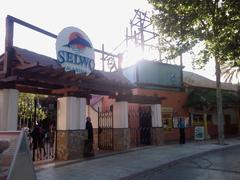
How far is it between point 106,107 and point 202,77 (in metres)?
14.8

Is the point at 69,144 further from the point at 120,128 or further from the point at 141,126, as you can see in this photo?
the point at 141,126

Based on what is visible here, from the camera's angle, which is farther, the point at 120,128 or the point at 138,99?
the point at 138,99

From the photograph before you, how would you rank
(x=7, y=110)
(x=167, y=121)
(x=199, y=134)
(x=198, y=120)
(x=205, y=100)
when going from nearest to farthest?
(x=7, y=110) → (x=199, y=134) → (x=167, y=121) → (x=205, y=100) → (x=198, y=120)

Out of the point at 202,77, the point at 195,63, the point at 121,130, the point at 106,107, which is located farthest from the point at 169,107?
the point at 202,77

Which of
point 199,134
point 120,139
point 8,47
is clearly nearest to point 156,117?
point 120,139

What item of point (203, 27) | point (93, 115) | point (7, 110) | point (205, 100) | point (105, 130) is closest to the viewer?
point (7, 110)

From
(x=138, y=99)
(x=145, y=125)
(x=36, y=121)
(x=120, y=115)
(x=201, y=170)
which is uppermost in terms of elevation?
(x=138, y=99)

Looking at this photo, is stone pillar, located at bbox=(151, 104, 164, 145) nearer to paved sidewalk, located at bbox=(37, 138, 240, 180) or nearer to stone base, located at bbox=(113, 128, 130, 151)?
stone base, located at bbox=(113, 128, 130, 151)

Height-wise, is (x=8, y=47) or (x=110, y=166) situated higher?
(x=8, y=47)

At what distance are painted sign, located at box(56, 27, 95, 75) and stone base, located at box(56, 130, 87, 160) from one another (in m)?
2.69

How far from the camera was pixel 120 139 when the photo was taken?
16703 millimetres

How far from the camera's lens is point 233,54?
11.7 meters

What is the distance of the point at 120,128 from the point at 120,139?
0.57 m

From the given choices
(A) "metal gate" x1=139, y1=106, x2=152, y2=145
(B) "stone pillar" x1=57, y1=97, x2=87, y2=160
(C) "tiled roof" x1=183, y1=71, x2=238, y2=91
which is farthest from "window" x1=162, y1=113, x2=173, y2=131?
(B) "stone pillar" x1=57, y1=97, x2=87, y2=160
